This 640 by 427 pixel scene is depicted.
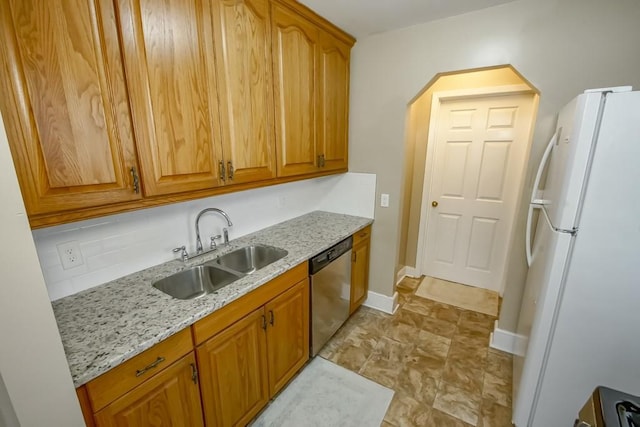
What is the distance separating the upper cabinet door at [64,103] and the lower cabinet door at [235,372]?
763mm

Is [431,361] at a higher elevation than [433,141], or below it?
below

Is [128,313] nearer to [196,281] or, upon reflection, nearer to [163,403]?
[163,403]

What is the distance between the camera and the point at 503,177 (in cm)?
272

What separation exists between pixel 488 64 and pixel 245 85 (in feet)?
5.28

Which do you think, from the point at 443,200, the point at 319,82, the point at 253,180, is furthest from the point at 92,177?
the point at 443,200

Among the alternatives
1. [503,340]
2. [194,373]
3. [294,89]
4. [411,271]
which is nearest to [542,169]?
[503,340]

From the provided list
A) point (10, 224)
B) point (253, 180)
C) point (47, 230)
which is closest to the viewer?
point (10, 224)

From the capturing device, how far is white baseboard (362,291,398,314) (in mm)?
2637

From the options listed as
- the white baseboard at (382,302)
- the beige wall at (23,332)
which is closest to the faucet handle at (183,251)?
the beige wall at (23,332)

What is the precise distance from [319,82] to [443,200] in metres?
1.91

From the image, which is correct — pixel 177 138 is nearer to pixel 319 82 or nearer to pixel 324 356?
pixel 319 82

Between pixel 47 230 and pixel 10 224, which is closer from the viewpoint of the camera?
pixel 10 224

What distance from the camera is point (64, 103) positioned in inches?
35.9

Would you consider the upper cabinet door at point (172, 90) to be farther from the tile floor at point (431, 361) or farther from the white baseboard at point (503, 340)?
the white baseboard at point (503, 340)
